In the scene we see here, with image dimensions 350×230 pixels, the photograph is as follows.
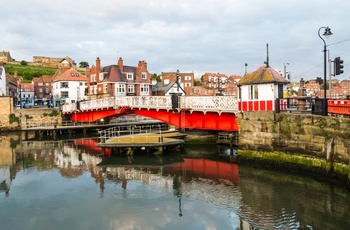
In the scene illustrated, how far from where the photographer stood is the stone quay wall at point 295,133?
61.4 feet

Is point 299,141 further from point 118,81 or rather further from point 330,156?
point 118,81

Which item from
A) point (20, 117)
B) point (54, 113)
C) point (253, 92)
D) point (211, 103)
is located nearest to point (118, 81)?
point (54, 113)

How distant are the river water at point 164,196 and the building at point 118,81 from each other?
128 ft

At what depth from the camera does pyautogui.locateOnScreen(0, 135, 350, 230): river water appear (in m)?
15.3

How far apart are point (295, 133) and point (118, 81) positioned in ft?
165

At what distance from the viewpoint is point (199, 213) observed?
640 inches

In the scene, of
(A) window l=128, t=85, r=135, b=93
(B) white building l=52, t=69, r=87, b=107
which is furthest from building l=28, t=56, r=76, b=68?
(A) window l=128, t=85, r=135, b=93

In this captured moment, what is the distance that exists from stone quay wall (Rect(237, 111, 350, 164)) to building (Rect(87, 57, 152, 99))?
45.7 metres

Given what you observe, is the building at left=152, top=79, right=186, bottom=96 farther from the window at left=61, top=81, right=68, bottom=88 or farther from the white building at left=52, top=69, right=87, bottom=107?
the window at left=61, top=81, right=68, bottom=88

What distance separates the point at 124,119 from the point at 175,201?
44.0 metres

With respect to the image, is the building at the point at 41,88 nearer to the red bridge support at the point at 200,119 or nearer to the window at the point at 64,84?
the window at the point at 64,84

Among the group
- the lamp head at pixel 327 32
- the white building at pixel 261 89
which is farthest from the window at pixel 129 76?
the lamp head at pixel 327 32

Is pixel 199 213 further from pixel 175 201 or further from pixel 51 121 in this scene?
pixel 51 121

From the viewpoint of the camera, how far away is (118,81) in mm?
67250
